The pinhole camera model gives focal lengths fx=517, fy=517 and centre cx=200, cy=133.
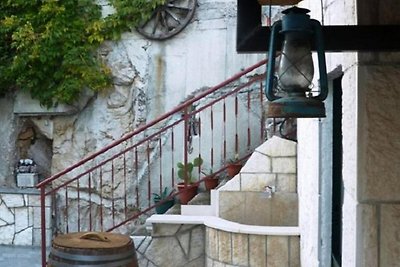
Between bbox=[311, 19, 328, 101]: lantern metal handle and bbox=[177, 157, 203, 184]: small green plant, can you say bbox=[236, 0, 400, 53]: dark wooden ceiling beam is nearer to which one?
bbox=[311, 19, 328, 101]: lantern metal handle

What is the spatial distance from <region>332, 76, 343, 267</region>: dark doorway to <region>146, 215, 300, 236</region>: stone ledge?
1474 mm

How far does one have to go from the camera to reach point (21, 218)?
6605mm

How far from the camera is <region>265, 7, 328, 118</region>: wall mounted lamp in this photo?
1.41 metres

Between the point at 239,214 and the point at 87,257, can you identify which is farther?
the point at 239,214

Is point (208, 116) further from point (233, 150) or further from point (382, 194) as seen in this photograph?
point (382, 194)

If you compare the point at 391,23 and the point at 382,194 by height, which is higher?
the point at 391,23

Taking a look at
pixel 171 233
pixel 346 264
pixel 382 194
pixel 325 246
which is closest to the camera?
pixel 382 194

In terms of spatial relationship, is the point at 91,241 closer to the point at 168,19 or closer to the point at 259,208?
the point at 259,208

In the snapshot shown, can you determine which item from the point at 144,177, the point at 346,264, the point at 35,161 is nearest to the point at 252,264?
the point at 346,264

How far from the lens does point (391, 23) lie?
4.95ft

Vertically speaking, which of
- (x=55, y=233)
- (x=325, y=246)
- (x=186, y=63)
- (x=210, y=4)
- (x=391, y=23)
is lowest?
(x=55, y=233)

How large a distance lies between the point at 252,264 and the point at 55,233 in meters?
3.72

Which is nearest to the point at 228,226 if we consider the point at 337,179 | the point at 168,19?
the point at 337,179

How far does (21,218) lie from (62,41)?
7.63ft
